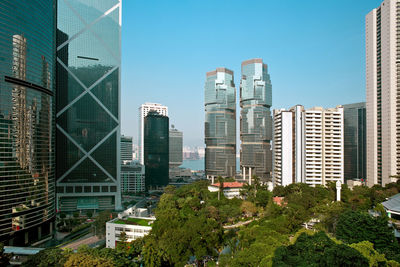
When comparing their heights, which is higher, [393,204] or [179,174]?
[393,204]

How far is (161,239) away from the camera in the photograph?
19.9 meters

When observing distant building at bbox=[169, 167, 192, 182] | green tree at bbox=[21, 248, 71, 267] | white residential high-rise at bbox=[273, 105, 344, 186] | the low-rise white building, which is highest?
white residential high-rise at bbox=[273, 105, 344, 186]

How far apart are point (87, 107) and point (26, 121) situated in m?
18.2

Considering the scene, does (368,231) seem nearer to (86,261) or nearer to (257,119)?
(86,261)

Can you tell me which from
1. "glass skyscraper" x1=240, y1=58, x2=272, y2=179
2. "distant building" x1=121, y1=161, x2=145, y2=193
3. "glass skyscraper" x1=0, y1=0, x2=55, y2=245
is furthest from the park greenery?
"distant building" x1=121, y1=161, x2=145, y2=193

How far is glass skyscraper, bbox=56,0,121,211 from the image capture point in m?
44.8

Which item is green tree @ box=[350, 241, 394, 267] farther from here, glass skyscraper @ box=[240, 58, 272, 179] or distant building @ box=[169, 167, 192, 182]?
distant building @ box=[169, 167, 192, 182]

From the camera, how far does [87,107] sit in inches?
1810

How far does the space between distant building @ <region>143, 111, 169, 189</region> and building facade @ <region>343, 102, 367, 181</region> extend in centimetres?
4273

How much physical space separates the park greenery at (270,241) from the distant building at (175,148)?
76.2 metres

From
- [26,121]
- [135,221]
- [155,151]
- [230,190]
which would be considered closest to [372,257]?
[135,221]

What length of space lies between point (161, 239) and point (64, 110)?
33026 millimetres

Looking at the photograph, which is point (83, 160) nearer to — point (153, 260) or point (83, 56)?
point (83, 56)

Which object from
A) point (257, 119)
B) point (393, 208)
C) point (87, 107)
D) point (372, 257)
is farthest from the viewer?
point (257, 119)
